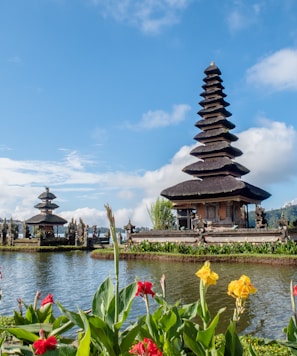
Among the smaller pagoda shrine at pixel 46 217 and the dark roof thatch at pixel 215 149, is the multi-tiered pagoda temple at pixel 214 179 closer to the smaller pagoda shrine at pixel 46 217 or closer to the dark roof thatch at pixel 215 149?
the dark roof thatch at pixel 215 149

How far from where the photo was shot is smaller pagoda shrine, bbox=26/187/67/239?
1799 inches

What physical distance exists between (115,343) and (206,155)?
111ft

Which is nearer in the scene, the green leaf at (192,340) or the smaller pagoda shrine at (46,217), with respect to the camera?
the green leaf at (192,340)

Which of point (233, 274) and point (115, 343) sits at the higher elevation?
point (115, 343)

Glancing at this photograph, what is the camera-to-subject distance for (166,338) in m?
3.19

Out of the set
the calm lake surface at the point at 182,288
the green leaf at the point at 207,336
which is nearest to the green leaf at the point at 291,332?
the green leaf at the point at 207,336

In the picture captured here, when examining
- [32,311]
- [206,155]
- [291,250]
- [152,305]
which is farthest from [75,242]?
[32,311]

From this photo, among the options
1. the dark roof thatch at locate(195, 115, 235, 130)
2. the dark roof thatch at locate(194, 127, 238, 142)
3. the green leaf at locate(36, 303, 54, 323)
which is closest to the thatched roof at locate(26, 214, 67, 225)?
the dark roof thatch at locate(194, 127, 238, 142)

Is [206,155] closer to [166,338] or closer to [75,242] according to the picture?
[75,242]

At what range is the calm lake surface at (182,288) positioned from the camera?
8.72 meters

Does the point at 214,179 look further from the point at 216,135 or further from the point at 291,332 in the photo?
the point at 291,332

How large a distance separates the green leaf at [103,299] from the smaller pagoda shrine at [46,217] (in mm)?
43373

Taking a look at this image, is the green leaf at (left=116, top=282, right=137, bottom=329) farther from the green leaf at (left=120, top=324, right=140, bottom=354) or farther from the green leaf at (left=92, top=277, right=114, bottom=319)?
the green leaf at (left=120, top=324, right=140, bottom=354)

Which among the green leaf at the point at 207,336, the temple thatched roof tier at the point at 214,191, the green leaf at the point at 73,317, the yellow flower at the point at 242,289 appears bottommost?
the green leaf at the point at 207,336
